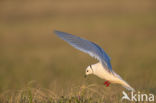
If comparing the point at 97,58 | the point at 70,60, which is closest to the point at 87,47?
the point at 97,58

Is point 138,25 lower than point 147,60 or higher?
higher

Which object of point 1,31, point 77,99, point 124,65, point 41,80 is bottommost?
point 77,99

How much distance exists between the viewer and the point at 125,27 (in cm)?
1714

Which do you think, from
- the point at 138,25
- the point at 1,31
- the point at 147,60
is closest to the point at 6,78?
the point at 147,60

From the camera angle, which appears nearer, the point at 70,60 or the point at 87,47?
the point at 87,47

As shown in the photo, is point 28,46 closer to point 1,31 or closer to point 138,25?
point 1,31

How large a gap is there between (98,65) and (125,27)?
43.2ft

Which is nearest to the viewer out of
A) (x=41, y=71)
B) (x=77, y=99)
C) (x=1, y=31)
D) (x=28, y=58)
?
(x=77, y=99)

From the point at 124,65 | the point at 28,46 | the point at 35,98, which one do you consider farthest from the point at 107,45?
the point at 35,98

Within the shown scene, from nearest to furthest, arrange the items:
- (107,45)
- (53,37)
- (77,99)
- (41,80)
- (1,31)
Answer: (77,99) < (41,80) < (107,45) < (53,37) < (1,31)

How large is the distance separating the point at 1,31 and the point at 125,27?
465 centimetres

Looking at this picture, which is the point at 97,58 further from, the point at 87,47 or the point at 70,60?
the point at 70,60

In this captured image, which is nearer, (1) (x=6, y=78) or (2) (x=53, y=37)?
(1) (x=6, y=78)

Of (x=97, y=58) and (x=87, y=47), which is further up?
(x=87, y=47)
